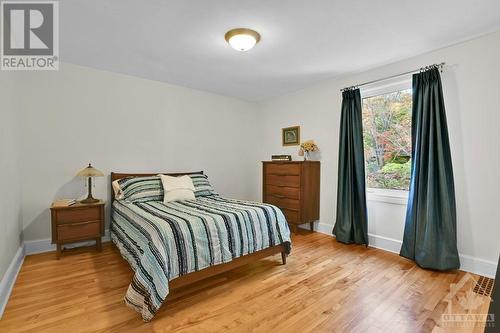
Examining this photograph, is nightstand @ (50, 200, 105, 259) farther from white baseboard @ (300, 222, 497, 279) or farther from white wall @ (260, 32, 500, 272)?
white wall @ (260, 32, 500, 272)

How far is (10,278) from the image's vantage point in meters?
2.06

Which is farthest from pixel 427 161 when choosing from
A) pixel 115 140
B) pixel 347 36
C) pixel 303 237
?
pixel 115 140

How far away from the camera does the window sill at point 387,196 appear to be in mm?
2939

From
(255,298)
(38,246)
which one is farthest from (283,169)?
(38,246)

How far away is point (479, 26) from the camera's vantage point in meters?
2.20

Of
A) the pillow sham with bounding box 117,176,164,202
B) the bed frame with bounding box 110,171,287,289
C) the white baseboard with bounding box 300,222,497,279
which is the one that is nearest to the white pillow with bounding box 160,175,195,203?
the pillow sham with bounding box 117,176,164,202

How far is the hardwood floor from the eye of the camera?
163 centimetres

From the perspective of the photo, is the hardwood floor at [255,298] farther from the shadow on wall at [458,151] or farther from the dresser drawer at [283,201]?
the dresser drawer at [283,201]

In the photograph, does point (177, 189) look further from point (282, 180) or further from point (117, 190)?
point (282, 180)

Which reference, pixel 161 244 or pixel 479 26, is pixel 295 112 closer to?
pixel 479 26

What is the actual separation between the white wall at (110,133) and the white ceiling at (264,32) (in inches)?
13.8

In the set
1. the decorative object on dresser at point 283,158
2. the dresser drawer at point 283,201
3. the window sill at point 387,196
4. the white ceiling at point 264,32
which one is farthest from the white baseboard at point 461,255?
the white ceiling at point 264,32

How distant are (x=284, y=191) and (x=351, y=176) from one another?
0.99 m

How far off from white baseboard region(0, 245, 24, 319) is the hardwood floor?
0.15 ft
